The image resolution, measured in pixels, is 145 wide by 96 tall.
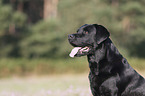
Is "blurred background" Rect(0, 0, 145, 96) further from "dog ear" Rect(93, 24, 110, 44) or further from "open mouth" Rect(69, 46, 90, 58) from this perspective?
"dog ear" Rect(93, 24, 110, 44)

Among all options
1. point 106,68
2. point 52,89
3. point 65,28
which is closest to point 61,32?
point 65,28

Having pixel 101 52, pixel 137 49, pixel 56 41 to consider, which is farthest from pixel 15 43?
pixel 101 52

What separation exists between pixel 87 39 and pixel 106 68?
647 mm

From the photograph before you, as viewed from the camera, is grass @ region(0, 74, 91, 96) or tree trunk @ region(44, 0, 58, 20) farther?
tree trunk @ region(44, 0, 58, 20)

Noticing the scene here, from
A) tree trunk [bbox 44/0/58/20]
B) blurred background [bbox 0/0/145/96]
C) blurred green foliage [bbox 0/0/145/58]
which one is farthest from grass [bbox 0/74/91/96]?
tree trunk [bbox 44/0/58/20]

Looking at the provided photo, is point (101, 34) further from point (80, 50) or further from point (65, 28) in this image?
point (65, 28)

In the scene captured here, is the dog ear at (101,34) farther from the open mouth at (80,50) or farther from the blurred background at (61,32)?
the blurred background at (61,32)

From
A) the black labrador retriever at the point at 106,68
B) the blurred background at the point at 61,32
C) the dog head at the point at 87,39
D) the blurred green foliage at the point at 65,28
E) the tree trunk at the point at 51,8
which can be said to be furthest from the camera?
the tree trunk at the point at 51,8

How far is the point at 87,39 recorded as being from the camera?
177 inches

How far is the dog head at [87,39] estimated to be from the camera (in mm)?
4383

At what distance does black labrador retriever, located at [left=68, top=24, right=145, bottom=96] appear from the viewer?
419cm

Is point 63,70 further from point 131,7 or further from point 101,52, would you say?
point 101,52

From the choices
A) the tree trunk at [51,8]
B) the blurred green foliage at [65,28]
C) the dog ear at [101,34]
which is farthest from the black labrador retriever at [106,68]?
the tree trunk at [51,8]

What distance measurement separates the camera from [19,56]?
105 feet
